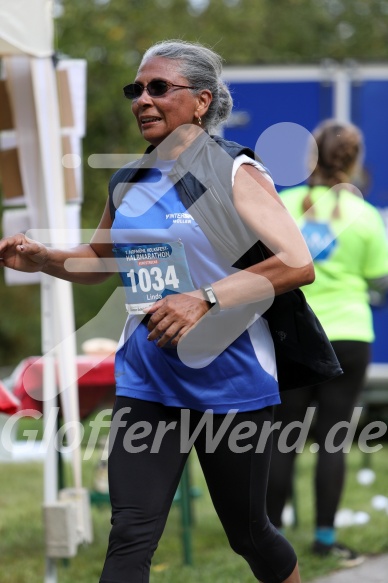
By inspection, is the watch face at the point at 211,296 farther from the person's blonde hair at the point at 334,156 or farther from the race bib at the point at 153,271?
the person's blonde hair at the point at 334,156

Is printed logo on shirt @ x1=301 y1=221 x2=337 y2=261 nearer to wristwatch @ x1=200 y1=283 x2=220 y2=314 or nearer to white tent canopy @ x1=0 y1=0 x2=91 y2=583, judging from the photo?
white tent canopy @ x1=0 y1=0 x2=91 y2=583

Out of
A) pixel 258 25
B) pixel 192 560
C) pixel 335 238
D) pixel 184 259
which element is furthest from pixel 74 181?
pixel 258 25

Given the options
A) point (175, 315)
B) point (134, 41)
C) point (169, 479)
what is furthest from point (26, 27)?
point (134, 41)

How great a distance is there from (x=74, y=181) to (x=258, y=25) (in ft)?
77.9

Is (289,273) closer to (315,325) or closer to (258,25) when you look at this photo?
(315,325)

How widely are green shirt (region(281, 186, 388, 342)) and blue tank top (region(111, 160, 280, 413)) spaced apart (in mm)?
2185

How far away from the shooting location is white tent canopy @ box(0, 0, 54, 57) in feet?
16.2

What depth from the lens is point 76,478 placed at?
17.7 feet

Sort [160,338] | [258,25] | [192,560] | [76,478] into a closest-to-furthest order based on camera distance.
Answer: [160,338] → [76,478] → [192,560] → [258,25]

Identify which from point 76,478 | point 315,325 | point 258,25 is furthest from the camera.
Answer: point 258,25

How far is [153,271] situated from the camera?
3.54 m

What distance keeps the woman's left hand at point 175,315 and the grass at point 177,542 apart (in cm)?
225

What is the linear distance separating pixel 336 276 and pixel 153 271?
7.99 feet

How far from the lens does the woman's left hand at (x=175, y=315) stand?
3291mm
